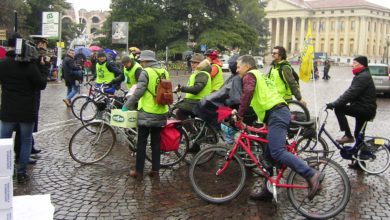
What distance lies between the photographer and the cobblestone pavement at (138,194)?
534 cm

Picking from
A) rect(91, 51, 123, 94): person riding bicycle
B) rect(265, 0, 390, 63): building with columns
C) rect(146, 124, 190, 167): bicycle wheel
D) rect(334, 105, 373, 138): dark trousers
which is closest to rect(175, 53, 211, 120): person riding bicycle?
→ rect(146, 124, 190, 167): bicycle wheel

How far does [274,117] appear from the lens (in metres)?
5.29

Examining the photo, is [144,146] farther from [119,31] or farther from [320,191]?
[119,31]

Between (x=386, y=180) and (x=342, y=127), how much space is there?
1.06 metres

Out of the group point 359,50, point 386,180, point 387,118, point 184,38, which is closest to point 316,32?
point 359,50

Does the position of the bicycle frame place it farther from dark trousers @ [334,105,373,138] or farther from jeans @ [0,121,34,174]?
jeans @ [0,121,34,174]

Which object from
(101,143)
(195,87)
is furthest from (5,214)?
(195,87)

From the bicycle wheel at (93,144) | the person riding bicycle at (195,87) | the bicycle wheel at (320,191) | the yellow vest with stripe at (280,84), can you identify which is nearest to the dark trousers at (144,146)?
the bicycle wheel at (93,144)

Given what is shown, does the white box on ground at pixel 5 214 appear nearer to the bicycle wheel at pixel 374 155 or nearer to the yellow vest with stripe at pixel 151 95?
the yellow vest with stripe at pixel 151 95

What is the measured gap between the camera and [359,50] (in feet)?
412

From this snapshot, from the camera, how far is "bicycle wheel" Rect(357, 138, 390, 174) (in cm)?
728

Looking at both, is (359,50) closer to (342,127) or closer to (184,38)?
(184,38)

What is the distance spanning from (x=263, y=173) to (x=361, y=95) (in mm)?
2580

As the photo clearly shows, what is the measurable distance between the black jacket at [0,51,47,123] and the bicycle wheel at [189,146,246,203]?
241cm
